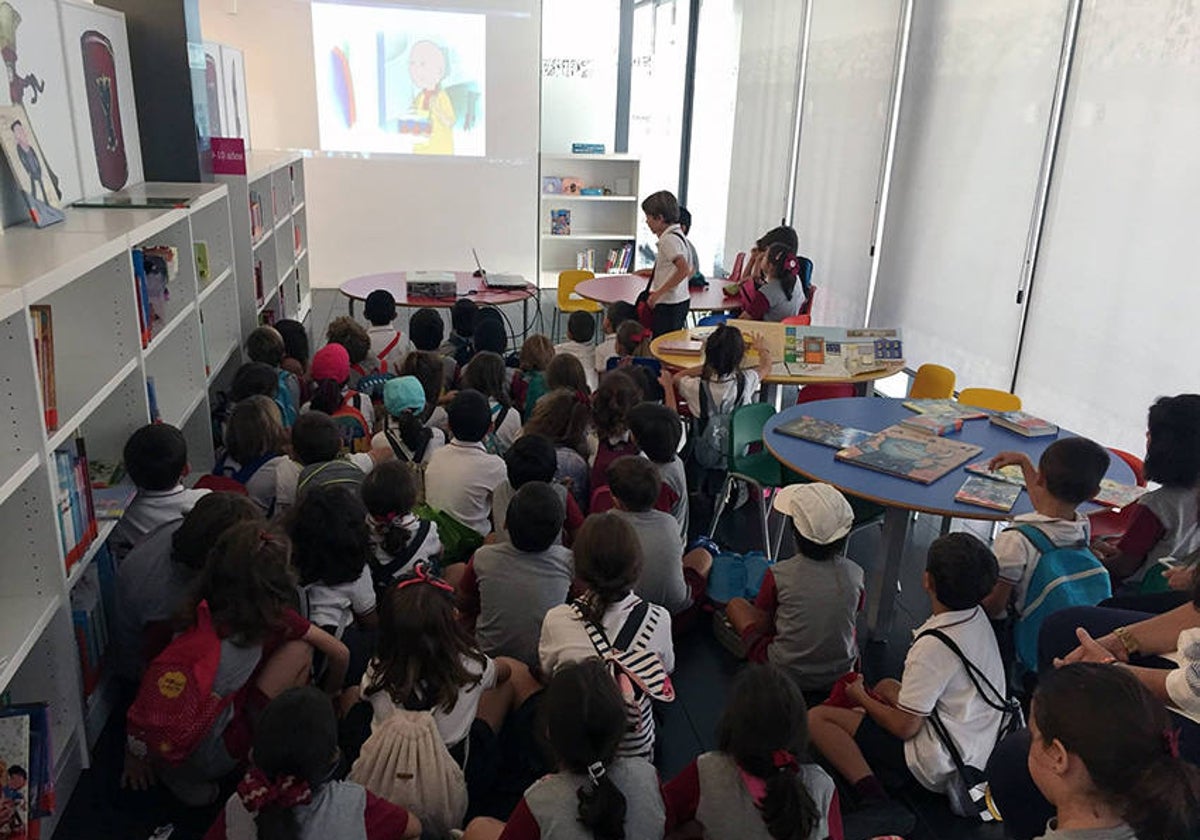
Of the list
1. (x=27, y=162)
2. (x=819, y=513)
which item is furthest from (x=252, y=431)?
(x=819, y=513)

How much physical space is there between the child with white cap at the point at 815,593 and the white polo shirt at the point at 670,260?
3.25 metres

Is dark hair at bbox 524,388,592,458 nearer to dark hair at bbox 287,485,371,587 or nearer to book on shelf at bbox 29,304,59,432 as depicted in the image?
dark hair at bbox 287,485,371,587

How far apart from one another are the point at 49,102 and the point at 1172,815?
13.4 feet

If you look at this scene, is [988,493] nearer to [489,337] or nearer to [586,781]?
[586,781]

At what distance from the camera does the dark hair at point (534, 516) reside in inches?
104

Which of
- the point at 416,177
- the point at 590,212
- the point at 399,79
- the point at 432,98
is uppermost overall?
the point at 399,79

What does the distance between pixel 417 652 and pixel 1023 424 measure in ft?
8.96

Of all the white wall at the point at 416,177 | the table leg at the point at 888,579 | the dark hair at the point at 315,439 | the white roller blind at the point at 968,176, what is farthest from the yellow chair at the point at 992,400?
the white wall at the point at 416,177

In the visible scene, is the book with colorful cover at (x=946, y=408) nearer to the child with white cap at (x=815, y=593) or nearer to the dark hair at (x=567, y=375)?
the child with white cap at (x=815, y=593)

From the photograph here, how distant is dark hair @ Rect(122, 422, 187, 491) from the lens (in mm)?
2781

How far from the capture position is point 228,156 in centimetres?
495

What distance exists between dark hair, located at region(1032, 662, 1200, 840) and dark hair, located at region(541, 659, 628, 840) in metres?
0.78

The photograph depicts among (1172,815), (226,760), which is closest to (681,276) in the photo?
(226,760)

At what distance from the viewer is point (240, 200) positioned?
16.5 feet
